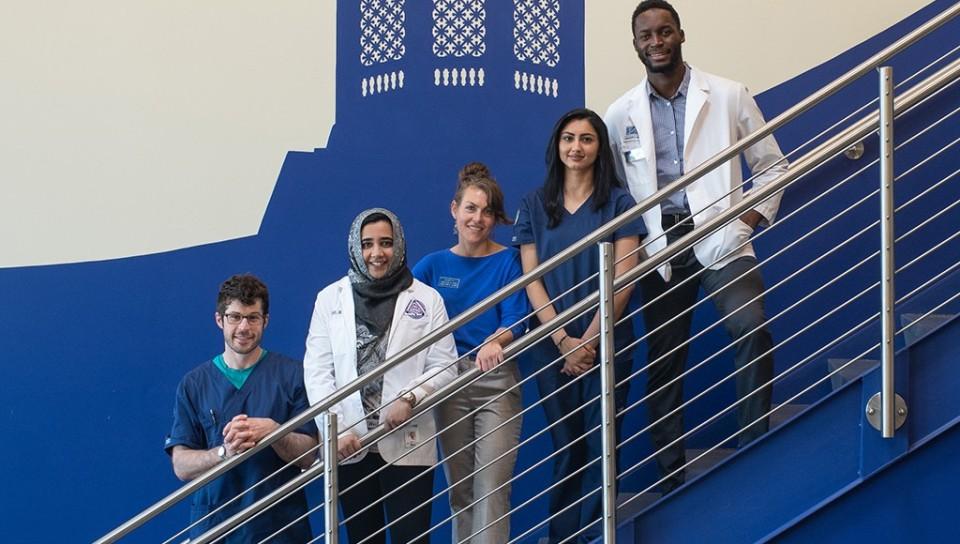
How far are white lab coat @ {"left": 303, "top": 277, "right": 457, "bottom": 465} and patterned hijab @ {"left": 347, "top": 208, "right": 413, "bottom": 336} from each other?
0.06 ft

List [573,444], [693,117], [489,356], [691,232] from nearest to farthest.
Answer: [691,232] → [489,356] → [573,444] → [693,117]

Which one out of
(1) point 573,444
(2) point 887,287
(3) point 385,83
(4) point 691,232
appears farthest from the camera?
(3) point 385,83

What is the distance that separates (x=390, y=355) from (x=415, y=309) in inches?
6.3

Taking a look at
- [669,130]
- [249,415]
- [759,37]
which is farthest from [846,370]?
[249,415]

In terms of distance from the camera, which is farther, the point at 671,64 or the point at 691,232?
the point at 671,64

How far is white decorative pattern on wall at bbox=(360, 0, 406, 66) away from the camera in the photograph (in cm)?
389

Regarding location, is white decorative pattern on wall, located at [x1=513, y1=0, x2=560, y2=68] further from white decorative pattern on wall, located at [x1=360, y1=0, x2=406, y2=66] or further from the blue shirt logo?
the blue shirt logo

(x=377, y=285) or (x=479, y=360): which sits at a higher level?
(x=377, y=285)

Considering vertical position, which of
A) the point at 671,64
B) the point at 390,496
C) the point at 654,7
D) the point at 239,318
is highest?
the point at 654,7

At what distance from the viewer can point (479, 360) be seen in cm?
288

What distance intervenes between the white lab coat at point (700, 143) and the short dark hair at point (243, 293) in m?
0.98

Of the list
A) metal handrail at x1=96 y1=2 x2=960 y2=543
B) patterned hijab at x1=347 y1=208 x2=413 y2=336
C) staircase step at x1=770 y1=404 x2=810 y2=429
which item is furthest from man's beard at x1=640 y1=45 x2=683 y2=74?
staircase step at x1=770 y1=404 x2=810 y2=429

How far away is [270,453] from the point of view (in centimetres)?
300

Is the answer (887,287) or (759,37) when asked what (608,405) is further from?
(759,37)
